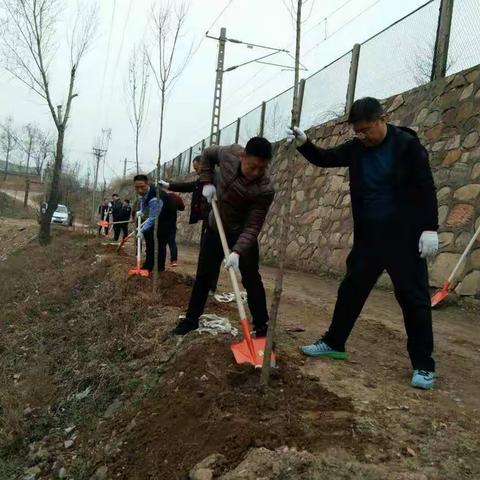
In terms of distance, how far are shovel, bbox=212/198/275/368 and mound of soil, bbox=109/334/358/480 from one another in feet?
0.23

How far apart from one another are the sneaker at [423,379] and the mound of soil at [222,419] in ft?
1.98

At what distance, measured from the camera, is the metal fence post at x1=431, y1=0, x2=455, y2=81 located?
25.9ft

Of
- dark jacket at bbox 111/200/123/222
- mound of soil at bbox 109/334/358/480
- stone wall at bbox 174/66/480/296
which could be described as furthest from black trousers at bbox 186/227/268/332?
dark jacket at bbox 111/200/123/222

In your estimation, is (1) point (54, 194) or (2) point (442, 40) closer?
(2) point (442, 40)

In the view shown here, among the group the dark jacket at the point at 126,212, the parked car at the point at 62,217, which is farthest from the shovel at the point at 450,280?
the parked car at the point at 62,217

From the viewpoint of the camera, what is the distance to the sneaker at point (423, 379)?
321 centimetres

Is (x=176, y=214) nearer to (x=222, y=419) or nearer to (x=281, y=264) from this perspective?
(x=281, y=264)

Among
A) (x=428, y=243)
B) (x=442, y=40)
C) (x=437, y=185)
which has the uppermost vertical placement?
(x=442, y=40)

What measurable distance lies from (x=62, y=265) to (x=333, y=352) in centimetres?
883

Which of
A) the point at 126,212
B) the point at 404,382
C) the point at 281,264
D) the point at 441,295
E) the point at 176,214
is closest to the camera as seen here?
the point at 281,264

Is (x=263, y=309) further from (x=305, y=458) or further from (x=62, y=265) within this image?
(x=62, y=265)

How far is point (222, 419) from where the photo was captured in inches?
109

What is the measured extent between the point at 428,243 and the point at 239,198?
1.32 metres

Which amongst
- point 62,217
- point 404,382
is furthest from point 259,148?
point 62,217
